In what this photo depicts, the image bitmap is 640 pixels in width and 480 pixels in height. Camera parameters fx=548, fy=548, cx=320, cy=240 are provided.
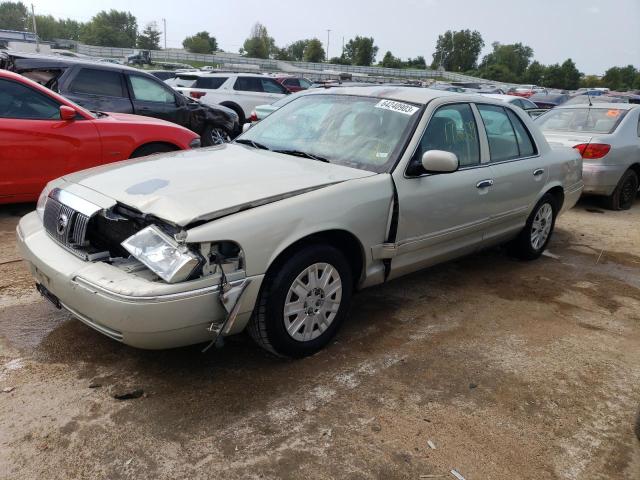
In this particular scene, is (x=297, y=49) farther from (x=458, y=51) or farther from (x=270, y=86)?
(x=270, y=86)

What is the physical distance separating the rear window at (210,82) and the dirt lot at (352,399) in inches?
413

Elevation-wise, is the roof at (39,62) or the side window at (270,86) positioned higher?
the roof at (39,62)

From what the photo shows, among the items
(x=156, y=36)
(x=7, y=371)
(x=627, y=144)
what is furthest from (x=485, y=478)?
(x=156, y=36)

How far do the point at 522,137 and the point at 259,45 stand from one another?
104597 mm

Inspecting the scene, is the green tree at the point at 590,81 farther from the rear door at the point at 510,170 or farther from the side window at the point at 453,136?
the side window at the point at 453,136

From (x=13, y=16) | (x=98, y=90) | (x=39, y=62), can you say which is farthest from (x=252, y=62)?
(x=13, y=16)

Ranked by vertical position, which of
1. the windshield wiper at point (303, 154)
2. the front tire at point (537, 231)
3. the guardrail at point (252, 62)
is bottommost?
the guardrail at point (252, 62)

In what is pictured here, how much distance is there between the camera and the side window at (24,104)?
5500mm

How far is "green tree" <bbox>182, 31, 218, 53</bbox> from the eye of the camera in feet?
345

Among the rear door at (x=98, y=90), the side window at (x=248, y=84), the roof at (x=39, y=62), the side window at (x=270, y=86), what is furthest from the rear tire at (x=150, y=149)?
the side window at (x=270, y=86)

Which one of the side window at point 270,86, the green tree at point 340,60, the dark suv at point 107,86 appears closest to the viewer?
the dark suv at point 107,86

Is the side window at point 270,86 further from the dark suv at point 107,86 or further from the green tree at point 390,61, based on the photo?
the green tree at point 390,61

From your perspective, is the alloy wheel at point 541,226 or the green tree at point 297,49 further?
the green tree at point 297,49

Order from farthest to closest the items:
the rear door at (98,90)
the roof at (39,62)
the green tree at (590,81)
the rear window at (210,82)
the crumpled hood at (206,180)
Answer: the green tree at (590,81) < the rear window at (210,82) < the rear door at (98,90) < the roof at (39,62) < the crumpled hood at (206,180)
